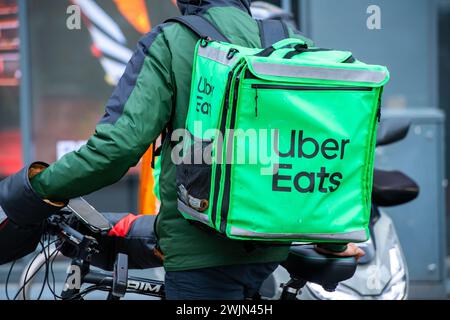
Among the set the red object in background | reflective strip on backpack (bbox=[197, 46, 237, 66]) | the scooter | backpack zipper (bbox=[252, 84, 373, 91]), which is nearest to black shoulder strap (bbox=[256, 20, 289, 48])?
reflective strip on backpack (bbox=[197, 46, 237, 66])

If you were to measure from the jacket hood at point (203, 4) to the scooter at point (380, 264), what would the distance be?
124cm

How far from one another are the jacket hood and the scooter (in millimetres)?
1237

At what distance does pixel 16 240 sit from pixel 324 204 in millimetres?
1037

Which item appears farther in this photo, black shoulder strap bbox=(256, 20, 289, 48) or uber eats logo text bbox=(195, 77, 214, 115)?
black shoulder strap bbox=(256, 20, 289, 48)

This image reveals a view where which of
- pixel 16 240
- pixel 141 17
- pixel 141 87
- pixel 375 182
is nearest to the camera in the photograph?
pixel 141 87

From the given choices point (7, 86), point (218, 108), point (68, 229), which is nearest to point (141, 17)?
point (7, 86)

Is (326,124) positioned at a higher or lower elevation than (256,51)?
lower

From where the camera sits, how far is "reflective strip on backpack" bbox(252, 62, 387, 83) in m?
2.35

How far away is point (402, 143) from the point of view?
600 cm

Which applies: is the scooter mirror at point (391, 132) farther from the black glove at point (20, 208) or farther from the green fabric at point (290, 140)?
the black glove at point (20, 208)

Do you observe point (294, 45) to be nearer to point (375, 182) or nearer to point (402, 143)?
point (375, 182)

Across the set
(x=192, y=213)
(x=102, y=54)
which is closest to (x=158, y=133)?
(x=192, y=213)

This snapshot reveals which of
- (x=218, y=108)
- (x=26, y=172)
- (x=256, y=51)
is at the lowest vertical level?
(x=26, y=172)

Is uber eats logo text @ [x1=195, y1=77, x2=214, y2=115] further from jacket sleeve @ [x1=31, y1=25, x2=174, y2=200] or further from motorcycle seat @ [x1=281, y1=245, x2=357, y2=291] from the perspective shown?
motorcycle seat @ [x1=281, y1=245, x2=357, y2=291]
